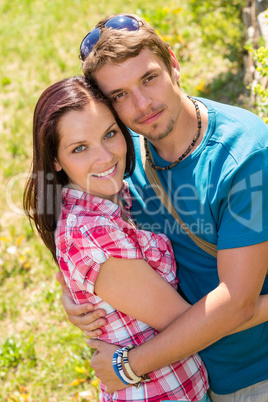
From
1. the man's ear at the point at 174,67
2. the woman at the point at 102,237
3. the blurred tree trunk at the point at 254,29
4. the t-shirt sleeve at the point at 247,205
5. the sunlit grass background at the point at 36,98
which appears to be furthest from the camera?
the blurred tree trunk at the point at 254,29

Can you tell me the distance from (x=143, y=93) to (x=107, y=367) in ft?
4.45

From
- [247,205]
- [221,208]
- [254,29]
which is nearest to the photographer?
[247,205]

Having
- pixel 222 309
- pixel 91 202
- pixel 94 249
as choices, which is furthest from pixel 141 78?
pixel 222 309

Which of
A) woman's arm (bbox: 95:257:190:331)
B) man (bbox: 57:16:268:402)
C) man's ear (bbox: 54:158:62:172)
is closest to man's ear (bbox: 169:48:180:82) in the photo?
man (bbox: 57:16:268:402)

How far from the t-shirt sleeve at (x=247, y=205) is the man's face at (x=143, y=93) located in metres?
0.54

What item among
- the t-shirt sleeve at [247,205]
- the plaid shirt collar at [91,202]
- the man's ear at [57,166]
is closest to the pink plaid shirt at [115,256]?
the plaid shirt collar at [91,202]

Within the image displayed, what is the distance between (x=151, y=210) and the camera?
2.50m

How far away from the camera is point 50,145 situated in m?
2.29

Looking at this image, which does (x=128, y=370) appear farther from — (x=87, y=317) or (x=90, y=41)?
(x=90, y=41)

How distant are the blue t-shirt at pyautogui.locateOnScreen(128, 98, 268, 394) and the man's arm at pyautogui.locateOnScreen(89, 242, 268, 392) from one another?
0.08m

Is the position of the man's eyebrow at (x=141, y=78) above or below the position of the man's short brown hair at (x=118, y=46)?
below

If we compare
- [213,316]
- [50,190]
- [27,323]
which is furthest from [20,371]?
[213,316]

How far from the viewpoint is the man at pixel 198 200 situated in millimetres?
2002

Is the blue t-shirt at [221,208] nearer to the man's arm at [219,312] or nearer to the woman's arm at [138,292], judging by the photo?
the man's arm at [219,312]
